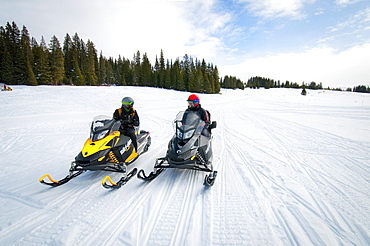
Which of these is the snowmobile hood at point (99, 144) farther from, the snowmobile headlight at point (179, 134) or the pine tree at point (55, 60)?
the pine tree at point (55, 60)

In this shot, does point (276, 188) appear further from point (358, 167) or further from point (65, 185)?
point (65, 185)

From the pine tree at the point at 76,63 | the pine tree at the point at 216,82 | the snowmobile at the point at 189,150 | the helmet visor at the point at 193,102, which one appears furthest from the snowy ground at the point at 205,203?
the pine tree at the point at 216,82

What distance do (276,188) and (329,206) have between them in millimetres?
788

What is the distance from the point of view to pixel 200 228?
238cm

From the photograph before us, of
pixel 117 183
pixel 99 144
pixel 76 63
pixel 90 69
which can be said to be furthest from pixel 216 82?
pixel 117 183

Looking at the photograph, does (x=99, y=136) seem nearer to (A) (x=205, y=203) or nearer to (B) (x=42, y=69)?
(A) (x=205, y=203)

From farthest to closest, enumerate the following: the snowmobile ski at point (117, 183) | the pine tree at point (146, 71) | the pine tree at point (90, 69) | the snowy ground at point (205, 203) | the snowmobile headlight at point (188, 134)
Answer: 1. the pine tree at point (146, 71)
2. the pine tree at point (90, 69)
3. the snowmobile headlight at point (188, 134)
4. the snowmobile ski at point (117, 183)
5. the snowy ground at point (205, 203)

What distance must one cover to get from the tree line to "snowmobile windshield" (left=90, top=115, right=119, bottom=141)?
3643cm

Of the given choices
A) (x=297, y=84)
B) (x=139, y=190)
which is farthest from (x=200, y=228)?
(x=297, y=84)

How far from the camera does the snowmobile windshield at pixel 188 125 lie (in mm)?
3789

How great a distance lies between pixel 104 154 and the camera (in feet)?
11.7

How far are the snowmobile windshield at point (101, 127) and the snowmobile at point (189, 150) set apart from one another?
120 centimetres

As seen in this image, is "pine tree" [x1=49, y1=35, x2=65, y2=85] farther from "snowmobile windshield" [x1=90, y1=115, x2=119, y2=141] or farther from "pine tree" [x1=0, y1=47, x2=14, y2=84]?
"snowmobile windshield" [x1=90, y1=115, x2=119, y2=141]

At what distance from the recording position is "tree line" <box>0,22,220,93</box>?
30281mm
